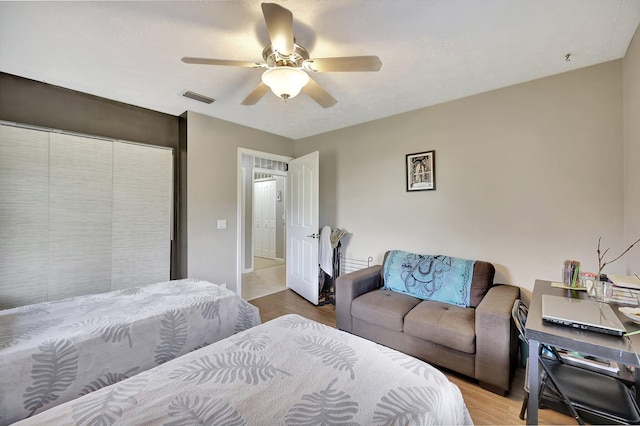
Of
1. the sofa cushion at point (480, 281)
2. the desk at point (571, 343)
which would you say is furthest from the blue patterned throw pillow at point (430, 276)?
the desk at point (571, 343)

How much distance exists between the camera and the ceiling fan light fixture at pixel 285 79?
162 centimetres

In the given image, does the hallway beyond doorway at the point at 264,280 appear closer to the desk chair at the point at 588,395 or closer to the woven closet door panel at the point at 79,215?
the woven closet door panel at the point at 79,215

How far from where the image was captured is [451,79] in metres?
2.32

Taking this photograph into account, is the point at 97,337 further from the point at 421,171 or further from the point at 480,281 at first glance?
the point at 421,171

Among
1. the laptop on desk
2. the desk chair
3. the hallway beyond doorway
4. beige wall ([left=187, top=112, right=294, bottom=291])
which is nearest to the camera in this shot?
the laptop on desk

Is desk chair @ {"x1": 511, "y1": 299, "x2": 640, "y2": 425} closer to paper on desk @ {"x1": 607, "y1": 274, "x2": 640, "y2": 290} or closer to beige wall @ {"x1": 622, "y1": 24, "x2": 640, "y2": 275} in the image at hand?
paper on desk @ {"x1": 607, "y1": 274, "x2": 640, "y2": 290}

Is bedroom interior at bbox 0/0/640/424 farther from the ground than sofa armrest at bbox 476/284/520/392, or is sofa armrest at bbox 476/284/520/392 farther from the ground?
bedroom interior at bbox 0/0/640/424

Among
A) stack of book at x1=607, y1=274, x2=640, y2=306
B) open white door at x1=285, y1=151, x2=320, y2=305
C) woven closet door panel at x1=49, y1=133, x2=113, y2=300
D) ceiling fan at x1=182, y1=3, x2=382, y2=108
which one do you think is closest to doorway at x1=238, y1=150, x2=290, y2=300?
open white door at x1=285, y1=151, x2=320, y2=305

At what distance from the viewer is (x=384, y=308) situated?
2.39 metres

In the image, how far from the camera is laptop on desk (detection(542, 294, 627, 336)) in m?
1.06

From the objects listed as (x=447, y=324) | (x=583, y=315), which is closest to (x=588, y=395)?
(x=583, y=315)

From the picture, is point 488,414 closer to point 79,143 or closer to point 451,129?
point 451,129

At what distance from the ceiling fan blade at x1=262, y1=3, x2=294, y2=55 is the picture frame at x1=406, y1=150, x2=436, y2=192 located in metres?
1.97

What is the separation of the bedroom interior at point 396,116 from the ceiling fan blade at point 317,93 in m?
Result: 0.26
